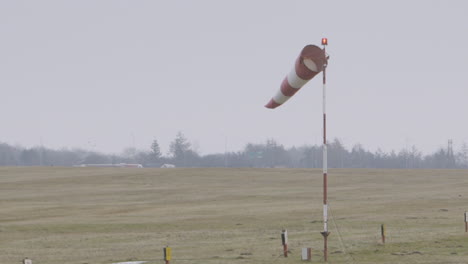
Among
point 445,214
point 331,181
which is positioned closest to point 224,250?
point 445,214

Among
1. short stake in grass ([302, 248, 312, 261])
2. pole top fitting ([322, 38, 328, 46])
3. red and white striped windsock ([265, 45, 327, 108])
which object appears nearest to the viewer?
red and white striped windsock ([265, 45, 327, 108])

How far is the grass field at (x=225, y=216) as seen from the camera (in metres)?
27.8

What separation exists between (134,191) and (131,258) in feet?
173

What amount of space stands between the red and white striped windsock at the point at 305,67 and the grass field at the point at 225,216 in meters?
5.38

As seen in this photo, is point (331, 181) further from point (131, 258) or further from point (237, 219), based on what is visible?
point (131, 258)

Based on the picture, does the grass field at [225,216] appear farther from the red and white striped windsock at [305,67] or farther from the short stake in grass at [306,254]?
the red and white striped windsock at [305,67]

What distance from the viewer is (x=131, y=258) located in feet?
87.5

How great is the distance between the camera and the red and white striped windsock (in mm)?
20422

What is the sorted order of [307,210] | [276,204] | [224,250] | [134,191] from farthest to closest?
[134,191] < [276,204] < [307,210] < [224,250]

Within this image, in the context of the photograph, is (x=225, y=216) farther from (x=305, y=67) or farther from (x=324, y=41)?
(x=305, y=67)

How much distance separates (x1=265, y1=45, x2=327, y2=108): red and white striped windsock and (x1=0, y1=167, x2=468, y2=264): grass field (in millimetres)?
5378

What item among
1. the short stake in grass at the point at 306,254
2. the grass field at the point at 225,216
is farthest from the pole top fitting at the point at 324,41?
the grass field at the point at 225,216

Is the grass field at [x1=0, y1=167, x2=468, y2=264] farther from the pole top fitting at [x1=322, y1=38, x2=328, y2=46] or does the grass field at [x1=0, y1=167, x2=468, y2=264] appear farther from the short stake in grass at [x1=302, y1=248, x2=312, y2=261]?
the pole top fitting at [x1=322, y1=38, x2=328, y2=46]

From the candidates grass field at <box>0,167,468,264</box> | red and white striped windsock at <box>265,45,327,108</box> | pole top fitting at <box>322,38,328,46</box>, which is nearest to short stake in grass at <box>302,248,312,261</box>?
grass field at <box>0,167,468,264</box>
